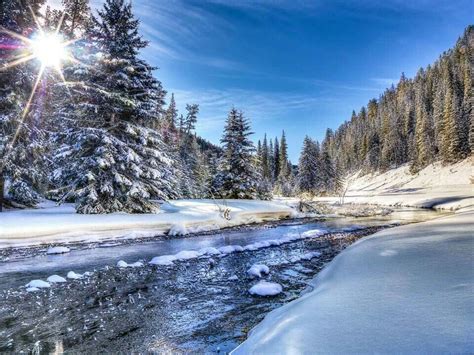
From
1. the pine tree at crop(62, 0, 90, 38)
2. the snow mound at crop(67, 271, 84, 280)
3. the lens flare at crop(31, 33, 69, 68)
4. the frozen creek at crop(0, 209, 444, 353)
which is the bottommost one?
the frozen creek at crop(0, 209, 444, 353)

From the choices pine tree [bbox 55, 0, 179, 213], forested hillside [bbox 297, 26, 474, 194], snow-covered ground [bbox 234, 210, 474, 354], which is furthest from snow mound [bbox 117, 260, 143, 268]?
forested hillside [bbox 297, 26, 474, 194]

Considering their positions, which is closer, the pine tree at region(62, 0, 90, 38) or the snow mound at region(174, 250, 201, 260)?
the snow mound at region(174, 250, 201, 260)

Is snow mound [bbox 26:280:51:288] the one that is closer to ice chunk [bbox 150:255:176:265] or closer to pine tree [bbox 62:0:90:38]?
ice chunk [bbox 150:255:176:265]

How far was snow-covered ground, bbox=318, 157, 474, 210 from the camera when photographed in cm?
3481

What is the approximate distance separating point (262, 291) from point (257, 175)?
77.8ft

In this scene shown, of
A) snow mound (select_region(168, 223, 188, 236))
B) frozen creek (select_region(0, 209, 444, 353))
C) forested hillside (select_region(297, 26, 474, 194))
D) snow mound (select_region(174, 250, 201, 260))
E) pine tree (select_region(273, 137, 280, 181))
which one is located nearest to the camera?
frozen creek (select_region(0, 209, 444, 353))

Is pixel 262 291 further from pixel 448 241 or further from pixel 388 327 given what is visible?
pixel 448 241

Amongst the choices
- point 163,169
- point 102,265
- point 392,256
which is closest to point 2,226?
point 102,265

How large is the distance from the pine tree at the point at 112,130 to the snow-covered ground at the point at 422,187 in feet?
93.4

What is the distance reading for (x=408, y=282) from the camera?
183 inches

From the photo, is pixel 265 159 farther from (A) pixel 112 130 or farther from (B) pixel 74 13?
(A) pixel 112 130

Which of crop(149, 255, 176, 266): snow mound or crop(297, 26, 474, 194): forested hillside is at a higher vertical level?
crop(297, 26, 474, 194): forested hillside

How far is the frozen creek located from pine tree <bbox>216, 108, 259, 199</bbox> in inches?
708

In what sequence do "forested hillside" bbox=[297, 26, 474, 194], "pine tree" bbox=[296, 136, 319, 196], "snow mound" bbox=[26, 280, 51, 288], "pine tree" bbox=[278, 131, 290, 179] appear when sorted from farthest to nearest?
1. "pine tree" bbox=[278, 131, 290, 179]
2. "forested hillside" bbox=[297, 26, 474, 194]
3. "pine tree" bbox=[296, 136, 319, 196]
4. "snow mound" bbox=[26, 280, 51, 288]
